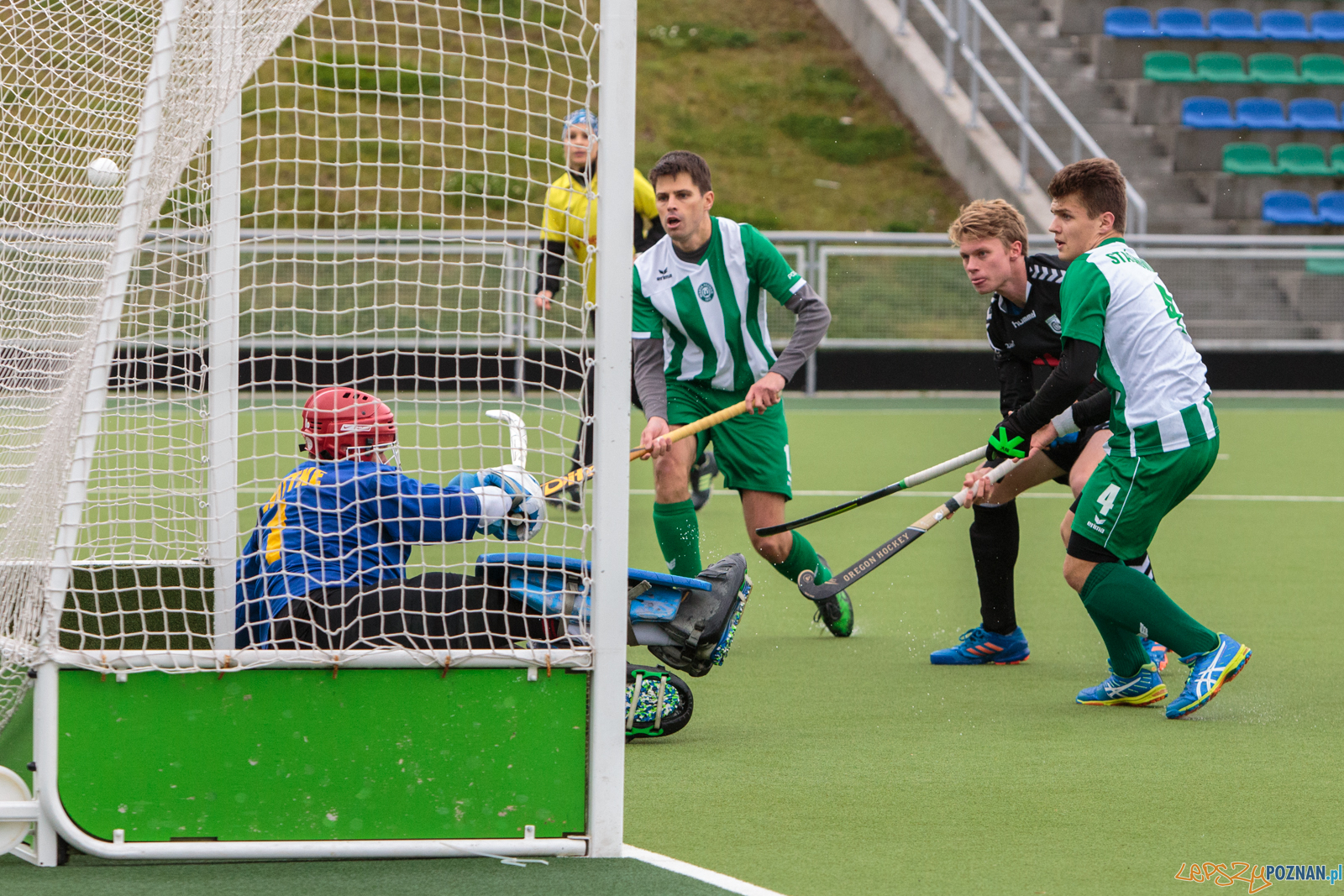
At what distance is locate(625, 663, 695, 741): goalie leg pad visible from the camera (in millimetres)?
3475

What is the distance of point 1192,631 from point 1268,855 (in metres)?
1.06

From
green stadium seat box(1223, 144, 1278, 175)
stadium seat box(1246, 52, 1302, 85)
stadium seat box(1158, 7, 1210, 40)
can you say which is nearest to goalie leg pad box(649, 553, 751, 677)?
green stadium seat box(1223, 144, 1278, 175)

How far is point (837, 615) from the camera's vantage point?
482 cm

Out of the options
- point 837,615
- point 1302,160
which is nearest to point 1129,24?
point 1302,160

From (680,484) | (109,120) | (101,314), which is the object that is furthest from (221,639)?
(680,484)

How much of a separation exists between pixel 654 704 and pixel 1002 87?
14802mm

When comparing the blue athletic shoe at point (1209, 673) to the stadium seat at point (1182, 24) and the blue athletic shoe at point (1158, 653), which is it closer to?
the blue athletic shoe at point (1158, 653)

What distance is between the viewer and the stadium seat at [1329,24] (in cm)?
1723

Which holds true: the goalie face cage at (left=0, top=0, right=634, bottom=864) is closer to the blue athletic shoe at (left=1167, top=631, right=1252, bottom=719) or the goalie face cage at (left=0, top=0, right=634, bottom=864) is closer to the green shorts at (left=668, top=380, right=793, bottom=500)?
the green shorts at (left=668, top=380, right=793, bottom=500)

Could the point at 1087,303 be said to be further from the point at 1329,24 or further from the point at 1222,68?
the point at 1329,24

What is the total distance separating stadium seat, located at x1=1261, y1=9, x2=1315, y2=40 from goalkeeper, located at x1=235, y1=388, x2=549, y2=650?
16213 millimetres

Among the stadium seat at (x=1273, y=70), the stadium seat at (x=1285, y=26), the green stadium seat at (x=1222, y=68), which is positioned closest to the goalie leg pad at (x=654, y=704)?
the green stadium seat at (x=1222, y=68)

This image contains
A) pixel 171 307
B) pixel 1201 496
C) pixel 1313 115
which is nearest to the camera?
pixel 171 307

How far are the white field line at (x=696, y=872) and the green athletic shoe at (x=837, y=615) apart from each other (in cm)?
205
